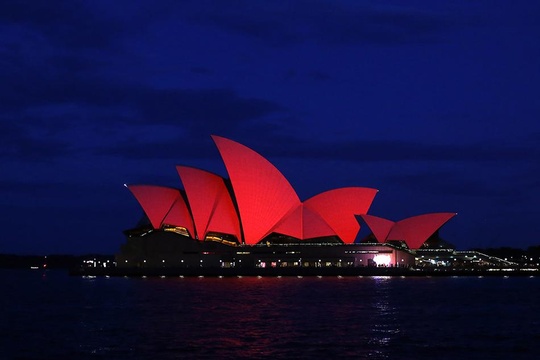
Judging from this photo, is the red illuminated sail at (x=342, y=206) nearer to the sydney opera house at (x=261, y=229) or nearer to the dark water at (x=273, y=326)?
the sydney opera house at (x=261, y=229)

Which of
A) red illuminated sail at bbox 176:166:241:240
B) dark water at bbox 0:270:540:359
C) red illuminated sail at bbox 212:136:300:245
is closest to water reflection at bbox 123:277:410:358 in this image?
dark water at bbox 0:270:540:359

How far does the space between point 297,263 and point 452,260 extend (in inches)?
738

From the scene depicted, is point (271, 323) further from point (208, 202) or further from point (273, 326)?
point (208, 202)

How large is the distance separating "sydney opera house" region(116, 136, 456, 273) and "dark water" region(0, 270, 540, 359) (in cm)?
2569

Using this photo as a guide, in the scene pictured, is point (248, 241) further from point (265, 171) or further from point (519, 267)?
point (519, 267)

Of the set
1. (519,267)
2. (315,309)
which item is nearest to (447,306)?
(315,309)

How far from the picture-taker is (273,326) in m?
37.9

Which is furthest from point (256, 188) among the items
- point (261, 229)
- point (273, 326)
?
point (273, 326)

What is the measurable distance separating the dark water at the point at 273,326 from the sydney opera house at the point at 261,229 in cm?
2569

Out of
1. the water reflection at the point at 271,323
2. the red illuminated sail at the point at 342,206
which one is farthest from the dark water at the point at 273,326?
the red illuminated sail at the point at 342,206

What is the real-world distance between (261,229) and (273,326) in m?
50.3

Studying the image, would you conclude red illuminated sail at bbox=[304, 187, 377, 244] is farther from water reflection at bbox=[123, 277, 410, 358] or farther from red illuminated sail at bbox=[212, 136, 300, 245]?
water reflection at bbox=[123, 277, 410, 358]

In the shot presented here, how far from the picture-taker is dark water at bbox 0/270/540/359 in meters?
30.7

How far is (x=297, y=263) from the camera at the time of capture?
3711 inches
